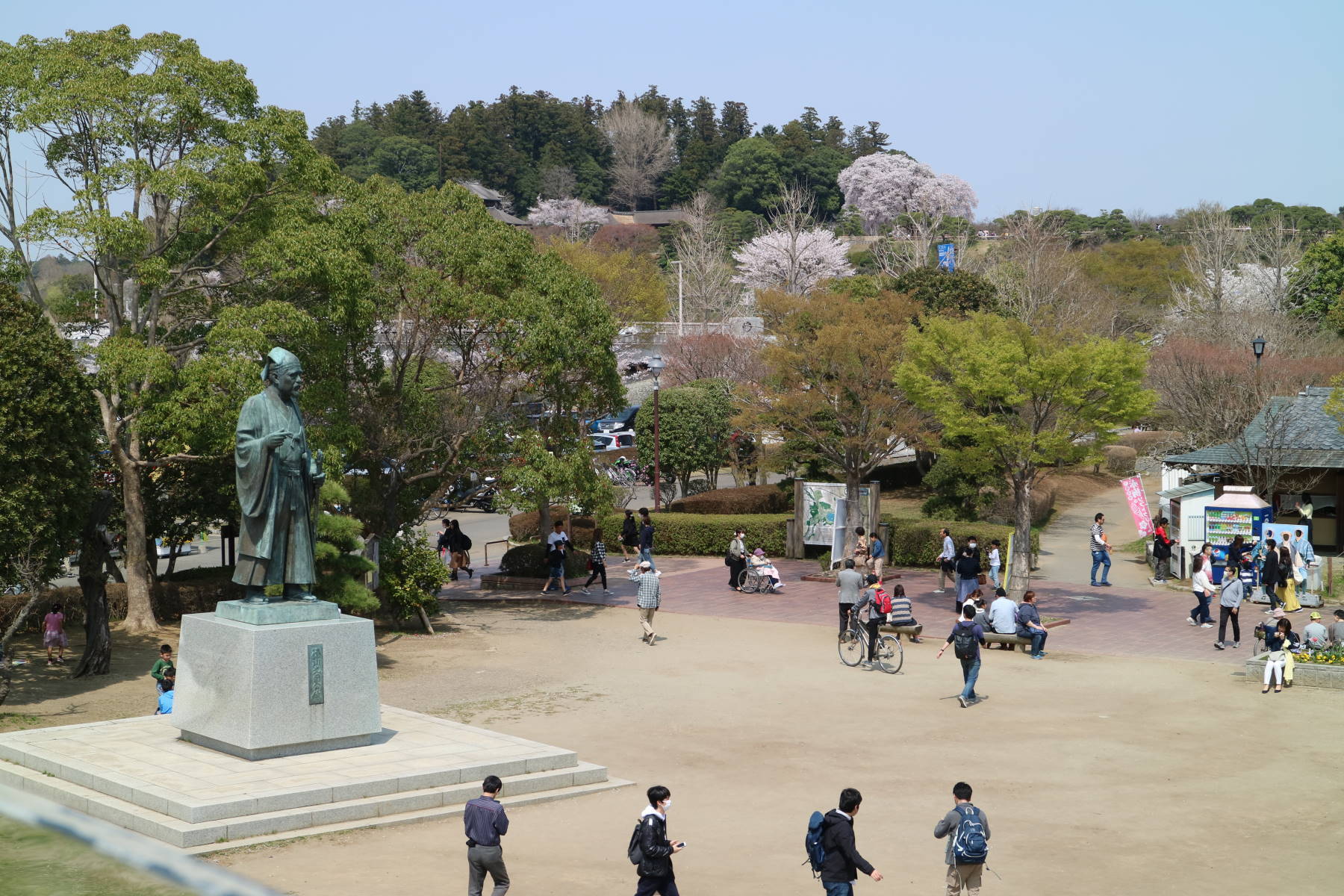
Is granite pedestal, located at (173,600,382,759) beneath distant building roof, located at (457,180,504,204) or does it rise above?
beneath

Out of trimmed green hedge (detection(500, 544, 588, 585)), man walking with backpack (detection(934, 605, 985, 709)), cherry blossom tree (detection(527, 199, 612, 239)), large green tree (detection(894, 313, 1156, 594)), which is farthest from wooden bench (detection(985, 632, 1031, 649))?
cherry blossom tree (detection(527, 199, 612, 239))

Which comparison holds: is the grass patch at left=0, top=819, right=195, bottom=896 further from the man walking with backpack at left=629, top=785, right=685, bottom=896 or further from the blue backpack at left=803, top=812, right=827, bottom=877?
the blue backpack at left=803, top=812, right=827, bottom=877

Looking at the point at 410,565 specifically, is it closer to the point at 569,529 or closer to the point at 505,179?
the point at 569,529

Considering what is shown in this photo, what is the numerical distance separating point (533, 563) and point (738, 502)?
29.7 ft

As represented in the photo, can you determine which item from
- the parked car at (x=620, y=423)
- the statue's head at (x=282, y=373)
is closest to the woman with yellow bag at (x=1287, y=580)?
the statue's head at (x=282, y=373)

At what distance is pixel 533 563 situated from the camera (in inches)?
1164

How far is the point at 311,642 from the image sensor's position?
12844 millimetres

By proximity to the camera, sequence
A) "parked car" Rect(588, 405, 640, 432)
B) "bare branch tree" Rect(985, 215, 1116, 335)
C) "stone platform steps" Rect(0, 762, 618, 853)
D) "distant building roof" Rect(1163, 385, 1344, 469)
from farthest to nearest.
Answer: "parked car" Rect(588, 405, 640, 432) → "bare branch tree" Rect(985, 215, 1116, 335) → "distant building roof" Rect(1163, 385, 1344, 469) → "stone platform steps" Rect(0, 762, 618, 853)

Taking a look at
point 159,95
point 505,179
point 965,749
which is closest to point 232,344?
point 159,95

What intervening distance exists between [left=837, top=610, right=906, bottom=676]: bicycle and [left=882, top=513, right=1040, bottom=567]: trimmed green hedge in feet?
32.2

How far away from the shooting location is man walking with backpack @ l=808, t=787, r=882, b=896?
29.0 feet

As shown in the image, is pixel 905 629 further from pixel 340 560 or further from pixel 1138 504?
pixel 1138 504

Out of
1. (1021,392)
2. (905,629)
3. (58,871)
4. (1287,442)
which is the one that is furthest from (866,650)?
(58,871)

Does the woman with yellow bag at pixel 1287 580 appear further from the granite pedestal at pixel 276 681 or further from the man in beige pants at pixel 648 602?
the granite pedestal at pixel 276 681
